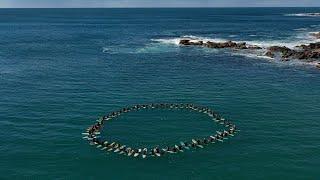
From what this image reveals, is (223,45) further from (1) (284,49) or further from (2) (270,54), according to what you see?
(2) (270,54)

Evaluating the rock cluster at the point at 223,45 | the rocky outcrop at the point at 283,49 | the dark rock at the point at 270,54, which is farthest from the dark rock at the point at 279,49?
the rock cluster at the point at 223,45

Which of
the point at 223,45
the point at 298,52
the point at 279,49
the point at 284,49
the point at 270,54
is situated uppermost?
the point at 223,45

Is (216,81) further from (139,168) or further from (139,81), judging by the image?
Result: (139,168)

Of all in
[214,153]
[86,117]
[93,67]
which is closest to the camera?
[214,153]

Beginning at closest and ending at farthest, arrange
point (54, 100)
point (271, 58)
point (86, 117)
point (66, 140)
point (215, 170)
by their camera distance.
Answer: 1. point (215, 170)
2. point (66, 140)
3. point (86, 117)
4. point (54, 100)
5. point (271, 58)

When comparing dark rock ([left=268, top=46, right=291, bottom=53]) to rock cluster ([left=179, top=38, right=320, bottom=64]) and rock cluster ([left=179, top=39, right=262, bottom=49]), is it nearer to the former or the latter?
rock cluster ([left=179, top=38, right=320, bottom=64])

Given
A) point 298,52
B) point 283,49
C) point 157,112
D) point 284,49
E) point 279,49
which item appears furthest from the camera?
point 279,49

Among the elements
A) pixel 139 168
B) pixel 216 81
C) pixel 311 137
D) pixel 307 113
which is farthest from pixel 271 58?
pixel 139 168

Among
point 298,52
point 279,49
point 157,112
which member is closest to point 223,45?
point 279,49
